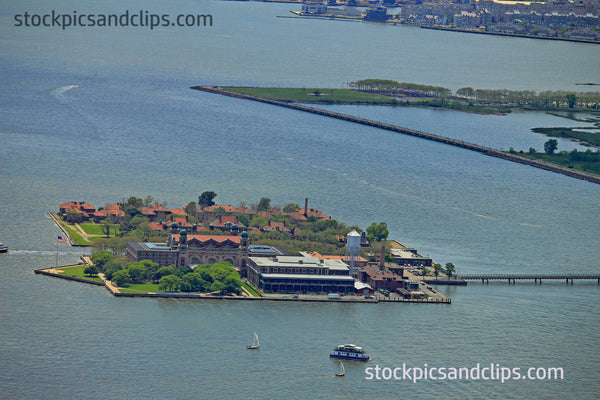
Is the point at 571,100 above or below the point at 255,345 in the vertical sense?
above

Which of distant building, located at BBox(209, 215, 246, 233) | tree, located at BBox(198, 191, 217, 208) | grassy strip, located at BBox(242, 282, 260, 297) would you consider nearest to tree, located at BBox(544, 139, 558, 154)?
tree, located at BBox(198, 191, 217, 208)

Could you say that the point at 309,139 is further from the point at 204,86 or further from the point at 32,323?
the point at 32,323

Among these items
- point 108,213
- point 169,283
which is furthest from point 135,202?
point 169,283

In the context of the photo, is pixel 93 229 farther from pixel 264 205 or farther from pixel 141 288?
pixel 141 288

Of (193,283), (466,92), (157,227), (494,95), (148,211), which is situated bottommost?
(193,283)

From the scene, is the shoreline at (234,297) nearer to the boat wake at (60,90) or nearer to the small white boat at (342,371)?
the small white boat at (342,371)

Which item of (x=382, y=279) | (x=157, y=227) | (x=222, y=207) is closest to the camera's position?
(x=382, y=279)
